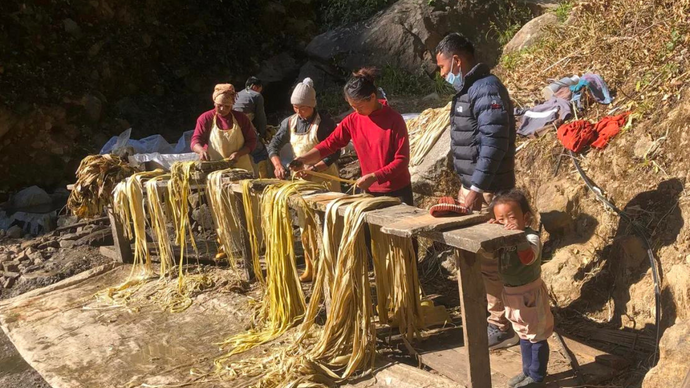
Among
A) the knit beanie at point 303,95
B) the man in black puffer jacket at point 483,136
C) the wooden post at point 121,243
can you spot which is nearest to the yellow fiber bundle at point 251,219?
the knit beanie at point 303,95

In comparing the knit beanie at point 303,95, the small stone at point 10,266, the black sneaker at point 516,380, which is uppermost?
the knit beanie at point 303,95

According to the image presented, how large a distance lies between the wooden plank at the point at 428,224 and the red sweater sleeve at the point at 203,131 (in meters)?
2.70

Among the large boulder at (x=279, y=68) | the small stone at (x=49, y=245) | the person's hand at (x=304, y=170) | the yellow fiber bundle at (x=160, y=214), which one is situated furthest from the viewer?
the large boulder at (x=279, y=68)

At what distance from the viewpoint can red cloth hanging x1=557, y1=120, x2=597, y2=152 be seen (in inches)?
206

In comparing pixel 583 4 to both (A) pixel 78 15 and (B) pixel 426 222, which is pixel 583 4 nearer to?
(B) pixel 426 222

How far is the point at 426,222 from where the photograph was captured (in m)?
3.25

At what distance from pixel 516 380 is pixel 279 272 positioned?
1668 millimetres

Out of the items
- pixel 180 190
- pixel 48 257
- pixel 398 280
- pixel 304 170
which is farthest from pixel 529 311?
pixel 48 257

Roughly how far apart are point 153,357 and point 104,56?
7870 millimetres

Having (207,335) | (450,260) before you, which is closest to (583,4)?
(450,260)

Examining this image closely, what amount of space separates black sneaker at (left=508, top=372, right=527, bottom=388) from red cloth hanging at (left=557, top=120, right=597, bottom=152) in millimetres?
2418

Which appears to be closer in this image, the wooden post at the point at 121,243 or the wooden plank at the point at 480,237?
the wooden plank at the point at 480,237

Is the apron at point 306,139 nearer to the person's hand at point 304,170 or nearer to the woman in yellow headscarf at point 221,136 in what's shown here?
the person's hand at point 304,170

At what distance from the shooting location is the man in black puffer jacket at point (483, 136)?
12.3 ft
